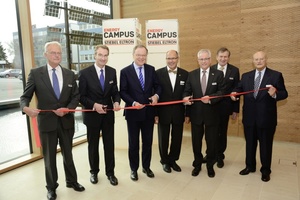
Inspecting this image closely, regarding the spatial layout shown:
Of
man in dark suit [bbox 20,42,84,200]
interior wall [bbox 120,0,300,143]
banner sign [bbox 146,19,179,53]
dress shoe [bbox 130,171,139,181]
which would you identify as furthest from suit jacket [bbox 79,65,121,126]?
interior wall [bbox 120,0,300,143]

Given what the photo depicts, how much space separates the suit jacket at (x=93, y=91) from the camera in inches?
129

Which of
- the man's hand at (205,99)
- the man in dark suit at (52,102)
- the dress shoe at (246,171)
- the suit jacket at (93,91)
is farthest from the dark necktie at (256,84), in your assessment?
the man in dark suit at (52,102)

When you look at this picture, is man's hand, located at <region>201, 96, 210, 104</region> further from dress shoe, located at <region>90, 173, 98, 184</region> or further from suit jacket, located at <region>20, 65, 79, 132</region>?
dress shoe, located at <region>90, 173, 98, 184</region>

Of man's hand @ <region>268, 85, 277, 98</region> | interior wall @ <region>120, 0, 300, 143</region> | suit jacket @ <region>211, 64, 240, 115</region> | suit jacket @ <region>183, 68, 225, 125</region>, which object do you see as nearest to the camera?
man's hand @ <region>268, 85, 277, 98</region>

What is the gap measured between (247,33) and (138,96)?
10.9 ft

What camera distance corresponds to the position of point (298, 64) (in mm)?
5012

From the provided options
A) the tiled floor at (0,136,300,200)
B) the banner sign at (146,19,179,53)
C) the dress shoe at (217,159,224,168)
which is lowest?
the tiled floor at (0,136,300,200)

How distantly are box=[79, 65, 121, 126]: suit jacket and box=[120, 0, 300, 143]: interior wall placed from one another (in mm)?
3255

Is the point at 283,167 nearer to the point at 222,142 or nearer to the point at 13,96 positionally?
the point at 222,142

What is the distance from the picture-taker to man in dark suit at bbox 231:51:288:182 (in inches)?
132

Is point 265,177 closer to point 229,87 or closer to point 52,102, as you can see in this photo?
point 229,87

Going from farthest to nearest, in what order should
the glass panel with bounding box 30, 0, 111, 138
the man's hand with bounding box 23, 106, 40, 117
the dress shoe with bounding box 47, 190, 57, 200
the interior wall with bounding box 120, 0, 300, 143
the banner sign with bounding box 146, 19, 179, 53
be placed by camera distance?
1. the interior wall with bounding box 120, 0, 300, 143
2. the banner sign with bounding box 146, 19, 179, 53
3. the glass panel with bounding box 30, 0, 111, 138
4. the dress shoe with bounding box 47, 190, 57, 200
5. the man's hand with bounding box 23, 106, 40, 117

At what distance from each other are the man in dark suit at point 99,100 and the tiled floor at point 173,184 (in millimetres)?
296

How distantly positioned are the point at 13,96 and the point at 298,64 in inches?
219
